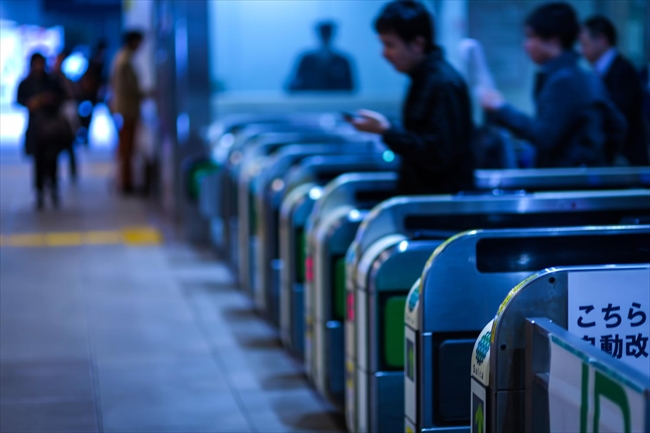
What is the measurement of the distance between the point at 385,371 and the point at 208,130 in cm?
586

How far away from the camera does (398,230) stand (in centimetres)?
413

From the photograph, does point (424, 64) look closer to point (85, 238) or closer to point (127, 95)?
point (85, 238)

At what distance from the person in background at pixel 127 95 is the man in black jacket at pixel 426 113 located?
341 inches

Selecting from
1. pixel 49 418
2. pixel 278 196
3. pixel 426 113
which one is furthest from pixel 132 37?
pixel 426 113

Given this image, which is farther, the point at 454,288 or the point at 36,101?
the point at 36,101

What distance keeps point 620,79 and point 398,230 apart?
335 centimetres

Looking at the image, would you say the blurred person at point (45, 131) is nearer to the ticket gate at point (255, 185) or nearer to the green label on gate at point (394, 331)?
the ticket gate at point (255, 185)

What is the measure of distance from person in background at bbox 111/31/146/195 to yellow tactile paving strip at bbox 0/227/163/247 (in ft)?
9.27

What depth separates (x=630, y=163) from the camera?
261 inches

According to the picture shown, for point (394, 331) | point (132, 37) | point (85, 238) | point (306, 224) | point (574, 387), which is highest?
point (132, 37)

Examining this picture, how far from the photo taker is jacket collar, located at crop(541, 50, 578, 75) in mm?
5246

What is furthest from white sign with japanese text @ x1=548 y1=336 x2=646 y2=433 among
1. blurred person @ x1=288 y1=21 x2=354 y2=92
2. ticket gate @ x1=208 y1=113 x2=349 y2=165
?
blurred person @ x1=288 y1=21 x2=354 y2=92

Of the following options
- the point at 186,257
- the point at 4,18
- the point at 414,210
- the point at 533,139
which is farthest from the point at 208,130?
the point at 4,18

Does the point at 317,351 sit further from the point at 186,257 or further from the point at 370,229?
the point at 186,257
